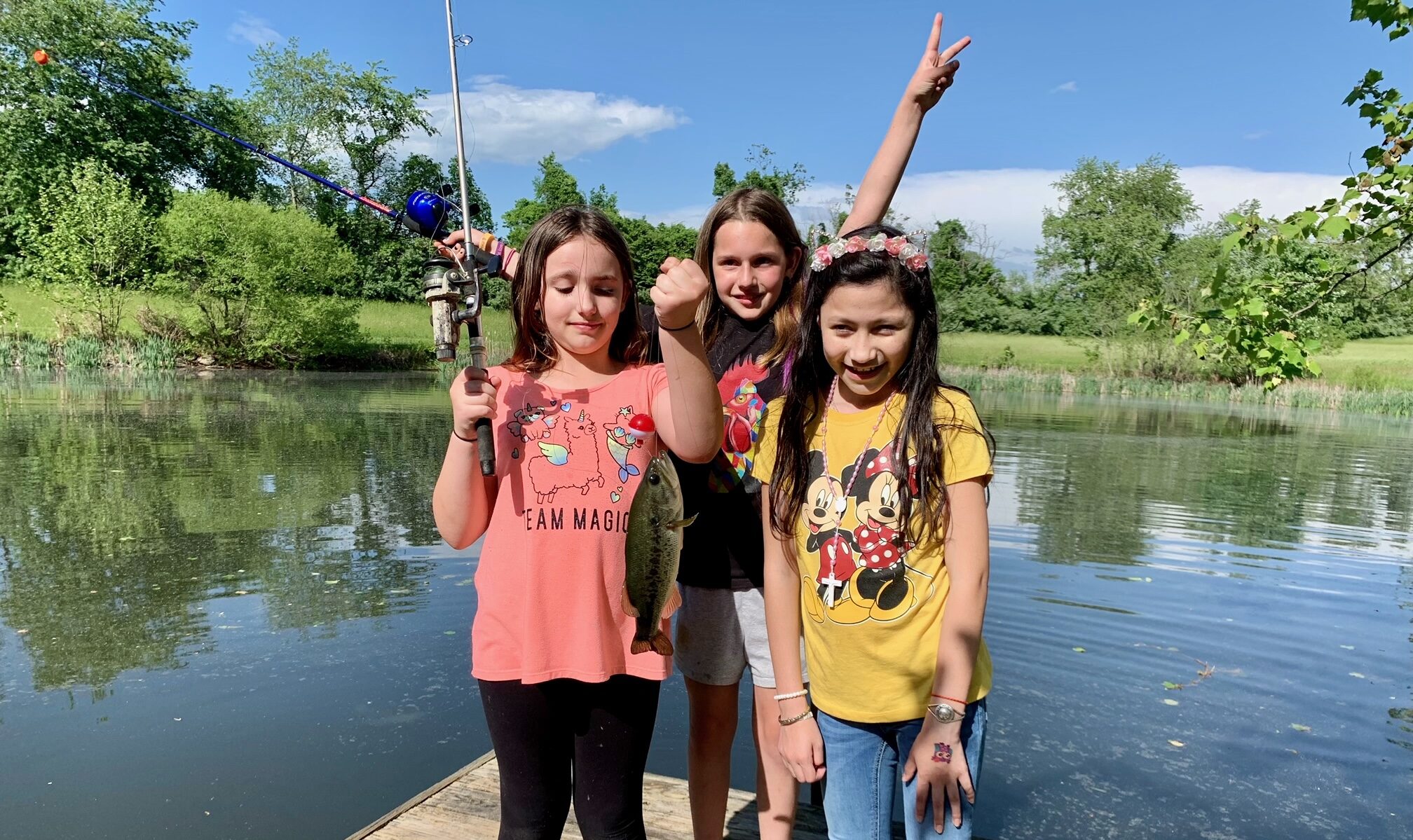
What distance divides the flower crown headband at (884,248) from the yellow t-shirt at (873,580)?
1.05 feet

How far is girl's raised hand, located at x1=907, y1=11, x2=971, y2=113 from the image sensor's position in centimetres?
287

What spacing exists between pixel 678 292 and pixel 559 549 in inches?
26.1

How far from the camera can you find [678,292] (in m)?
1.91

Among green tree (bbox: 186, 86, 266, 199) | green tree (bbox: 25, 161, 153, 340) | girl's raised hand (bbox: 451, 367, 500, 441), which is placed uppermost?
green tree (bbox: 186, 86, 266, 199)

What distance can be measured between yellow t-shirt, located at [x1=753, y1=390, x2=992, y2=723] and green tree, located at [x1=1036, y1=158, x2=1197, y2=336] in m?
51.5

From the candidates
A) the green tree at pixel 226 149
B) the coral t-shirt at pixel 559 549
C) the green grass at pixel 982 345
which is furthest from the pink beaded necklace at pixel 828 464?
the green tree at pixel 226 149

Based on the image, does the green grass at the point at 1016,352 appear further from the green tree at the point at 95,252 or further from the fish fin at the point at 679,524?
the fish fin at the point at 679,524

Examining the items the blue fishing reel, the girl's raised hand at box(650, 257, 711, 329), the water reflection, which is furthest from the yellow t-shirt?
the water reflection

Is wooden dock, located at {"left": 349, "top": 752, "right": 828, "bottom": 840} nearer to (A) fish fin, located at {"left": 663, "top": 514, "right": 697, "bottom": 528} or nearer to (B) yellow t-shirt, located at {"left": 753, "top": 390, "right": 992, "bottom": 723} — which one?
(B) yellow t-shirt, located at {"left": 753, "top": 390, "right": 992, "bottom": 723}

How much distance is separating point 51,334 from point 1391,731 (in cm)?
3342

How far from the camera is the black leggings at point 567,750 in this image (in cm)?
213

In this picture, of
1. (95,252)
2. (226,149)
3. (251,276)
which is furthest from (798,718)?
(226,149)

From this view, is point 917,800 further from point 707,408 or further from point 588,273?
point 588,273

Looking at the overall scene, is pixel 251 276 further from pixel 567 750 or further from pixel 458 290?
pixel 567 750
